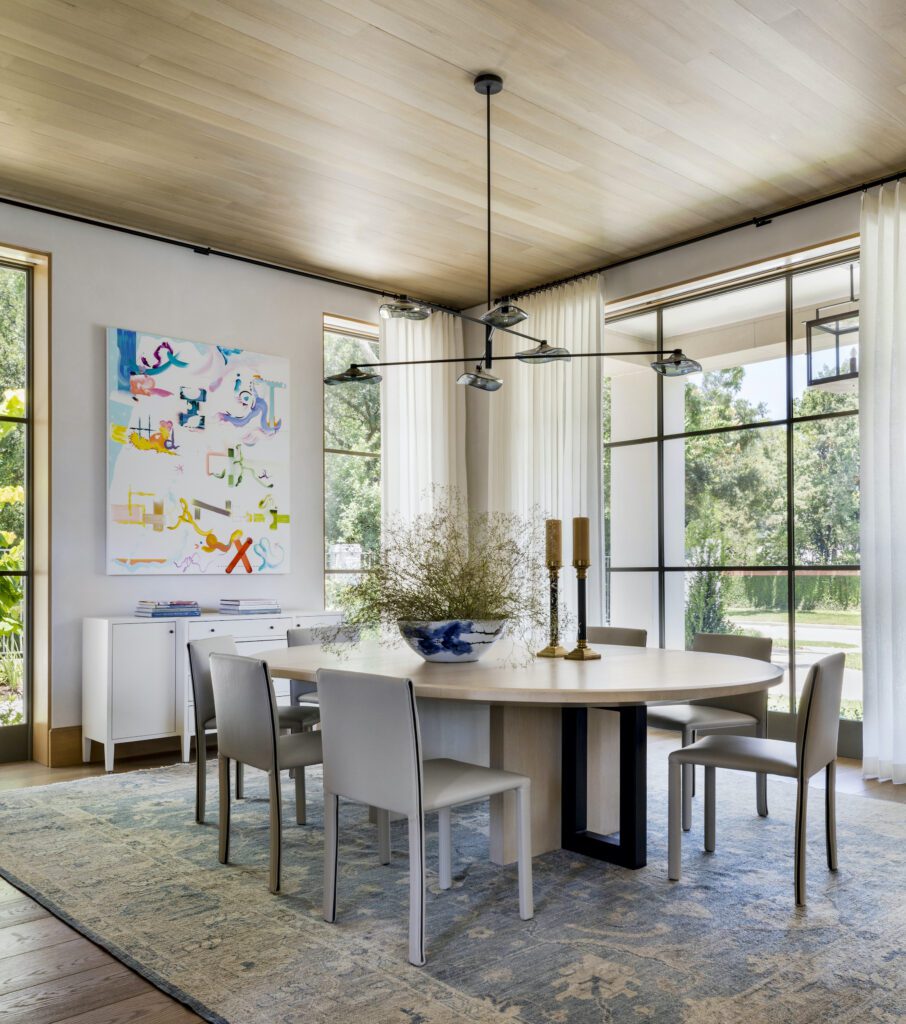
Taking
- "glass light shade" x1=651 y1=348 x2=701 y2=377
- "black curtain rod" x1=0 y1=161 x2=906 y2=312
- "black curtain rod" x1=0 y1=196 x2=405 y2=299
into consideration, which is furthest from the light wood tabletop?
"black curtain rod" x1=0 y1=196 x2=405 y2=299

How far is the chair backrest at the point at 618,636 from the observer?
4.34m

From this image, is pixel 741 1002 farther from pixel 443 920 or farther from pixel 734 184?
pixel 734 184

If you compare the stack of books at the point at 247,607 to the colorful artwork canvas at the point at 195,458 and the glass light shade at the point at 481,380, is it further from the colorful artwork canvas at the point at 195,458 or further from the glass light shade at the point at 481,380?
the glass light shade at the point at 481,380

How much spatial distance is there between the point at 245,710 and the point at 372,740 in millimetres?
675

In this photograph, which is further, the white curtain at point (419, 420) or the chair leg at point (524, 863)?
the white curtain at point (419, 420)

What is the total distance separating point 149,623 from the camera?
4.84m

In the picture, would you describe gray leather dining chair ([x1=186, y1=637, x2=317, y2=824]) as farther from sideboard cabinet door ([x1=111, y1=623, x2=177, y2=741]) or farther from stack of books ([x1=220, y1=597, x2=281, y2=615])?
stack of books ([x1=220, y1=597, x2=281, y2=615])

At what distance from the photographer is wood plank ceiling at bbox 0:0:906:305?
331 centimetres

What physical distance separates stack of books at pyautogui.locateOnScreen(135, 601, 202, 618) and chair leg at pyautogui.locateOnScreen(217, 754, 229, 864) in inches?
78.0

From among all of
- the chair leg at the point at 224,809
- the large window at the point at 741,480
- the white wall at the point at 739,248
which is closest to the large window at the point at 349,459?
the large window at the point at 741,480

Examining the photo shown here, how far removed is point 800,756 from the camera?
2787mm

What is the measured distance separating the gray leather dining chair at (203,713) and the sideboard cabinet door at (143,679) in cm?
103

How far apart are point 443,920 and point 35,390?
3.82 metres

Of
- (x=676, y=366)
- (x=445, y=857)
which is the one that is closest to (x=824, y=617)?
(x=676, y=366)
